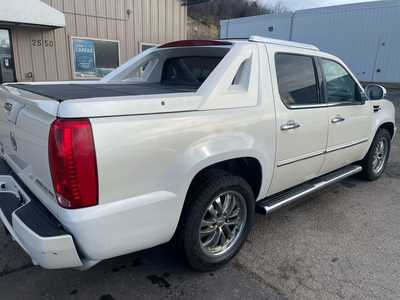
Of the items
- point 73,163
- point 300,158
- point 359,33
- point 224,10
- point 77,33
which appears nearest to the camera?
point 73,163

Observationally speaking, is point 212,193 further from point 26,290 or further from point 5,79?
point 5,79

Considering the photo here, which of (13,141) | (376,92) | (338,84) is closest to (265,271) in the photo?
(13,141)

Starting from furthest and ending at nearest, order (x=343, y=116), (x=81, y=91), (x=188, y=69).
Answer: (x=343, y=116), (x=188, y=69), (x=81, y=91)

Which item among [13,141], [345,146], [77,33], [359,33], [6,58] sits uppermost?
[359,33]

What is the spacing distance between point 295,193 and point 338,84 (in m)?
1.49

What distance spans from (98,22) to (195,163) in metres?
7.97

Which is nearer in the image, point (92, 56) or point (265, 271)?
point (265, 271)

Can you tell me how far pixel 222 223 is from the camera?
9.13ft

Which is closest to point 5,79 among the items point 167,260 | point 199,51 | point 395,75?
point 199,51

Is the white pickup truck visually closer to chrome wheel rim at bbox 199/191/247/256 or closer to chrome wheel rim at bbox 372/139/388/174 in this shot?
chrome wheel rim at bbox 199/191/247/256

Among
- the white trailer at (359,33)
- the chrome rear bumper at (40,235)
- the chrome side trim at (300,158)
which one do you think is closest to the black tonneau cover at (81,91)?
the chrome rear bumper at (40,235)

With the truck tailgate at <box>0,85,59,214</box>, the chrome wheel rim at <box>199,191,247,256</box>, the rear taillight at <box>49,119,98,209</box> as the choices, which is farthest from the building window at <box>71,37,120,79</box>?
the rear taillight at <box>49,119,98,209</box>

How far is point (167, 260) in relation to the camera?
290 centimetres

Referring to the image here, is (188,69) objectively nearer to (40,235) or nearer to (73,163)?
(73,163)
